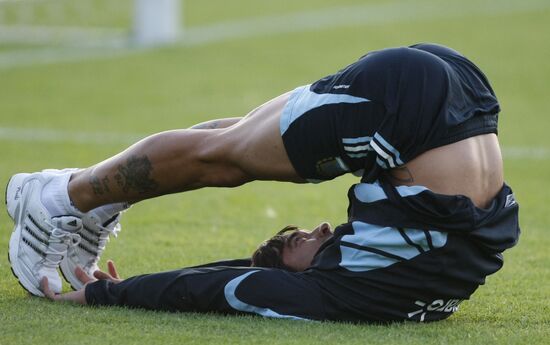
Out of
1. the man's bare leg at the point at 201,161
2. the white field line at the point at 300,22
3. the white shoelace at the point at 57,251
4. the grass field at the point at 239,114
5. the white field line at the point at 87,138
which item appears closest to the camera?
the grass field at the point at 239,114

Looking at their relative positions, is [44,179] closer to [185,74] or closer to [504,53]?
[185,74]

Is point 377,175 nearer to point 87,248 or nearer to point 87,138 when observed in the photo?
point 87,248

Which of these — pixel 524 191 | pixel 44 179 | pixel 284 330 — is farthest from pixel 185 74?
pixel 284 330

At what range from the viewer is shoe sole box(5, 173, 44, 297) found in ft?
16.6

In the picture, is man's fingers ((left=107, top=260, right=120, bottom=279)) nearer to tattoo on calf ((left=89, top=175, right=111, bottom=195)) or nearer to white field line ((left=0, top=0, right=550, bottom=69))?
tattoo on calf ((left=89, top=175, right=111, bottom=195))

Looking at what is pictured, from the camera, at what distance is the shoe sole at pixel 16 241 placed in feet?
16.6

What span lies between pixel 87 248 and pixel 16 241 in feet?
1.07

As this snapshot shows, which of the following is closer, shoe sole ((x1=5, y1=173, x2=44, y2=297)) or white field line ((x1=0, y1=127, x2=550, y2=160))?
shoe sole ((x1=5, y1=173, x2=44, y2=297))

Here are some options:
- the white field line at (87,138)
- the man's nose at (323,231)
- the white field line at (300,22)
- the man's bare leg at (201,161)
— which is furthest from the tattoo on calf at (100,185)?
the white field line at (300,22)

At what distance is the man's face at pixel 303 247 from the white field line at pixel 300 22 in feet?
32.6

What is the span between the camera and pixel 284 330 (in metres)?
4.45

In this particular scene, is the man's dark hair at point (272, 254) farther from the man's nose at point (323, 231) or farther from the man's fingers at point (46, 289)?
the man's fingers at point (46, 289)

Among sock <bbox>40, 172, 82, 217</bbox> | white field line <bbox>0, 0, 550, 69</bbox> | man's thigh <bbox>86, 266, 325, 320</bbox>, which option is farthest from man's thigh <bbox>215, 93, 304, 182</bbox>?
white field line <bbox>0, 0, 550, 69</bbox>

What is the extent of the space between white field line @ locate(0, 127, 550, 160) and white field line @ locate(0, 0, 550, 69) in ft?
11.8
